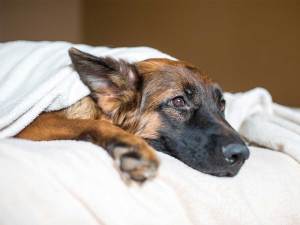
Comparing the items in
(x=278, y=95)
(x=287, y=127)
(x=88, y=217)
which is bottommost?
(x=278, y=95)

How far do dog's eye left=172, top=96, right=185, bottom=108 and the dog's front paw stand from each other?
416 millimetres

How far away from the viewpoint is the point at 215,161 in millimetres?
1172

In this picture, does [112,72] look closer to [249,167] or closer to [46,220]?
[249,167]

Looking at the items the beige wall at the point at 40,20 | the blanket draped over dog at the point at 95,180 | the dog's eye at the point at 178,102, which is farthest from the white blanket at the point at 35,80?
the beige wall at the point at 40,20

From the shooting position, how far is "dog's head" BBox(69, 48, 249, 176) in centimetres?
128

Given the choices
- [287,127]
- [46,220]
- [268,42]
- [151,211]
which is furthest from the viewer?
[268,42]

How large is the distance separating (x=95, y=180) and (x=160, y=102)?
537 millimetres

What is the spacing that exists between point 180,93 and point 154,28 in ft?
6.04

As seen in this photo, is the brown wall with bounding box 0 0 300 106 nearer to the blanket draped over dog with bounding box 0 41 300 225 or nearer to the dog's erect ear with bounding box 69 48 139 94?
the blanket draped over dog with bounding box 0 41 300 225

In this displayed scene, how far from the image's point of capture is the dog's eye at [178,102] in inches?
53.9

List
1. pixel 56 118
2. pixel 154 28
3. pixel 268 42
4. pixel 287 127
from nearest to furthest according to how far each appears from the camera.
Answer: pixel 56 118 < pixel 287 127 < pixel 268 42 < pixel 154 28

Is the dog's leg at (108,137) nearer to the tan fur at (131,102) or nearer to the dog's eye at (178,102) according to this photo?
the tan fur at (131,102)

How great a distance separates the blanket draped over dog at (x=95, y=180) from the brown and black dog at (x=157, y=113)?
0.05m

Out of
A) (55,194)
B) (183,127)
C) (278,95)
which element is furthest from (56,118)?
(278,95)
